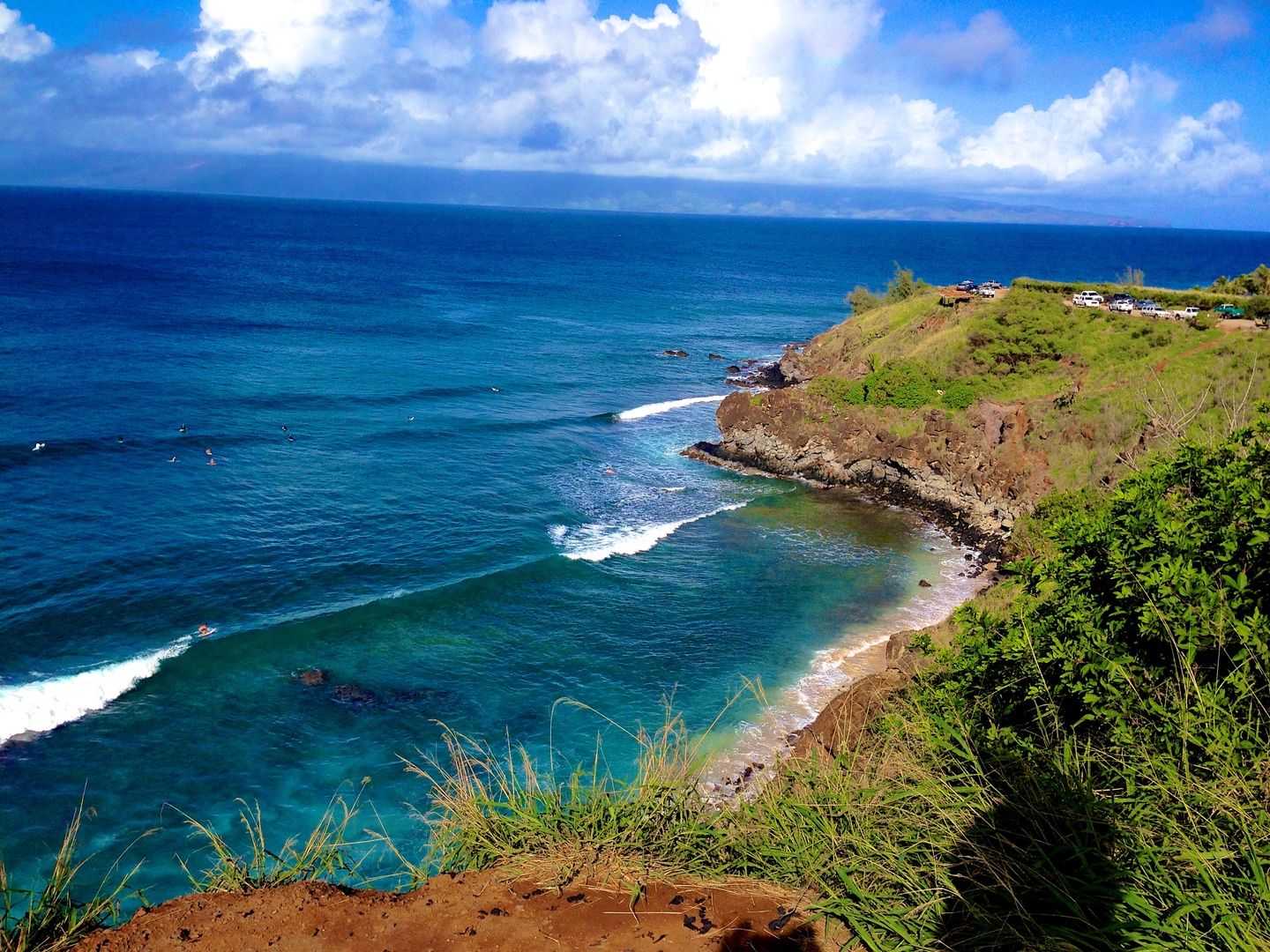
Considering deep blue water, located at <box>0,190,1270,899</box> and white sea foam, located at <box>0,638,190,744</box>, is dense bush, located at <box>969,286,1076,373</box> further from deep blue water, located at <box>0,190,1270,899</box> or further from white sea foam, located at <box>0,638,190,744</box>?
white sea foam, located at <box>0,638,190,744</box>

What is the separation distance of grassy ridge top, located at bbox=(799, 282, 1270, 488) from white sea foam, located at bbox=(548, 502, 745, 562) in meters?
13.9

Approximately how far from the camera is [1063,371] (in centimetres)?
4638

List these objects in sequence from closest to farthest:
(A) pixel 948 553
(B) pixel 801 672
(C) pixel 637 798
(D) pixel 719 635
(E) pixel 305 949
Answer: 1. (E) pixel 305 949
2. (C) pixel 637 798
3. (B) pixel 801 672
4. (D) pixel 719 635
5. (A) pixel 948 553

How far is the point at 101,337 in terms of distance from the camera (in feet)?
223

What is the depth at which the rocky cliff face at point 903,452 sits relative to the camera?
39.0 m

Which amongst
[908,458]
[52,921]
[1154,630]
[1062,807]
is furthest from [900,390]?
[52,921]

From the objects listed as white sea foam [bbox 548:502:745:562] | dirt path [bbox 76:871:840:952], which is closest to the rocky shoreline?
white sea foam [bbox 548:502:745:562]

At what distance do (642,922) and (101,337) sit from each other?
7676cm

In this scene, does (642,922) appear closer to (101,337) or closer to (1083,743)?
(1083,743)

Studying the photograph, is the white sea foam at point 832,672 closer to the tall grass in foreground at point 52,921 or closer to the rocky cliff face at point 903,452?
the rocky cliff face at point 903,452

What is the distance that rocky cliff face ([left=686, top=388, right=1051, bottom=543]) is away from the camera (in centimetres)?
3903

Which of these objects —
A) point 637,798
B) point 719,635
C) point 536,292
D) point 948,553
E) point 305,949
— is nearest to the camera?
point 305,949

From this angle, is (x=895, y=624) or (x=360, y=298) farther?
(x=360, y=298)

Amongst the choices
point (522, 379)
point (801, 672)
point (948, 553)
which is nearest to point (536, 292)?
point (522, 379)
